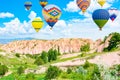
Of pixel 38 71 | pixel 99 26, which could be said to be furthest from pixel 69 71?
pixel 99 26

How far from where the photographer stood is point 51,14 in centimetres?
9238

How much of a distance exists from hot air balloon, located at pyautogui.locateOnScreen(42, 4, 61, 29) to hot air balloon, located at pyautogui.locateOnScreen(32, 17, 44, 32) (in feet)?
18.9

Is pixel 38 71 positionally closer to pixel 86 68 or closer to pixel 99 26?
pixel 86 68

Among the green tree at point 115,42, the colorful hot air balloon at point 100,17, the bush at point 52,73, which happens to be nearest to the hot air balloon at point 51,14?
the colorful hot air balloon at point 100,17

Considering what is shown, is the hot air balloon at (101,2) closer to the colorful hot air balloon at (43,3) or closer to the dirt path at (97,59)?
the colorful hot air balloon at (43,3)

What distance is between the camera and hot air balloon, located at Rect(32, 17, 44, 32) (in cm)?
9781

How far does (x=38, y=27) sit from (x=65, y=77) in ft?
52.7

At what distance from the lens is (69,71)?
352 ft

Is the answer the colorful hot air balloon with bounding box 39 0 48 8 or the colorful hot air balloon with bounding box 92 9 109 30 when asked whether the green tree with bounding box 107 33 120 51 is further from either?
the colorful hot air balloon with bounding box 92 9 109 30

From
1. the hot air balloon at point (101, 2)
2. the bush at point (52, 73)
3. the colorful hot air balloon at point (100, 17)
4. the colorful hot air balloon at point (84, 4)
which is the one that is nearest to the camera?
the colorful hot air balloon at point (100, 17)

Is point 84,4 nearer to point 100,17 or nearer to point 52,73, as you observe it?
point 100,17

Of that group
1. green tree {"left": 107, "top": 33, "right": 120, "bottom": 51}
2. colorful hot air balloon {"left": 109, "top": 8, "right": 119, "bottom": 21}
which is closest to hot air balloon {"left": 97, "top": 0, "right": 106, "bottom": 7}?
colorful hot air balloon {"left": 109, "top": 8, "right": 119, "bottom": 21}

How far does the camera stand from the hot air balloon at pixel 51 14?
9212 cm

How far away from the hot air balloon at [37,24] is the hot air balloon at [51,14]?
5771mm
